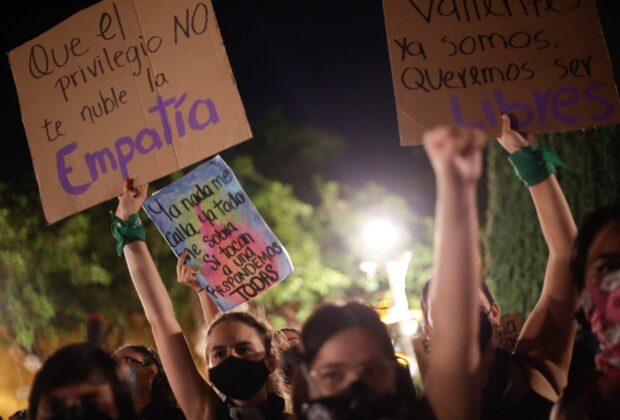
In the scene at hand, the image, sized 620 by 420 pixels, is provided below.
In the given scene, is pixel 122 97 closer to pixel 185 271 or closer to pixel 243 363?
pixel 185 271

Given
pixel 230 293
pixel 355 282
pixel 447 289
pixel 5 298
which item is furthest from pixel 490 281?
pixel 355 282

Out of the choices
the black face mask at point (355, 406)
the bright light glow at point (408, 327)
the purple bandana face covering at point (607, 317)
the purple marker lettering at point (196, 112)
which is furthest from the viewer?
the bright light glow at point (408, 327)

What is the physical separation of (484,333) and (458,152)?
99 cm

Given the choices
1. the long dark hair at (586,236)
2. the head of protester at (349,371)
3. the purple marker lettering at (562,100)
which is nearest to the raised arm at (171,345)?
the head of protester at (349,371)

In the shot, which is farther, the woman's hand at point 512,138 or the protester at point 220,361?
the woman's hand at point 512,138

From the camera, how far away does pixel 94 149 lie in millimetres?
3695

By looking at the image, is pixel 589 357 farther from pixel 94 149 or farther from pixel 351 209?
pixel 351 209

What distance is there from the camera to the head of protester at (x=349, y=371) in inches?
79.7

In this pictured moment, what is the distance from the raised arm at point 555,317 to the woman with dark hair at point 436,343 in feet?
2.28

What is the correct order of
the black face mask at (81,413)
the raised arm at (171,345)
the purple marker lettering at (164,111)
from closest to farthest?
the black face mask at (81,413), the raised arm at (171,345), the purple marker lettering at (164,111)

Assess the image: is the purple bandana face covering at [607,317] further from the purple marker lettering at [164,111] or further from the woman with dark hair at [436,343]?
the purple marker lettering at [164,111]

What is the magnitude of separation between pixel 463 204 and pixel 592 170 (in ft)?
15.8

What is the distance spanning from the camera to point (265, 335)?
10.3ft

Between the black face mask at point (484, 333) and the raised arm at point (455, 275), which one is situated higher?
the raised arm at point (455, 275)
